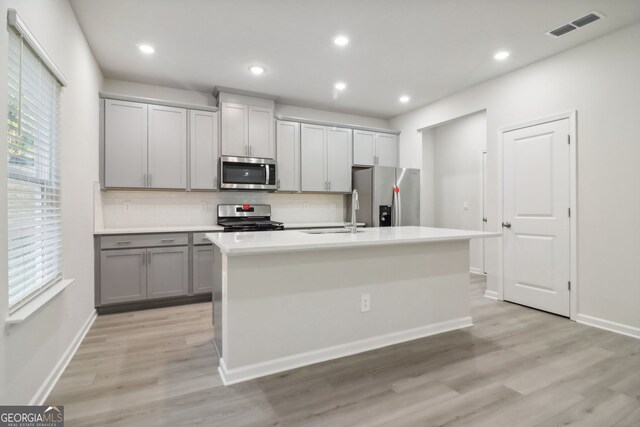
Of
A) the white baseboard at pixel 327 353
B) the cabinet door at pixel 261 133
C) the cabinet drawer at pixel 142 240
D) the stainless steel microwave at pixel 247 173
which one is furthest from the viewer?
the cabinet door at pixel 261 133

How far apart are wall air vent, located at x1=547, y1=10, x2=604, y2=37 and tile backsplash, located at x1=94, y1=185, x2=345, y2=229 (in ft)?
11.2

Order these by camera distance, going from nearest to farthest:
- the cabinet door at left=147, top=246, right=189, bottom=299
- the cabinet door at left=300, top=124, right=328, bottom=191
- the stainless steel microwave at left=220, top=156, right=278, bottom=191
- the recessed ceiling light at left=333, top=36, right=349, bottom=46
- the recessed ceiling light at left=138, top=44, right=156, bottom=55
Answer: the recessed ceiling light at left=333, top=36, right=349, bottom=46 → the recessed ceiling light at left=138, top=44, right=156, bottom=55 → the cabinet door at left=147, top=246, right=189, bottom=299 → the stainless steel microwave at left=220, top=156, right=278, bottom=191 → the cabinet door at left=300, top=124, right=328, bottom=191

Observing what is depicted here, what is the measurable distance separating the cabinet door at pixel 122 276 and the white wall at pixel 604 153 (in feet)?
14.8

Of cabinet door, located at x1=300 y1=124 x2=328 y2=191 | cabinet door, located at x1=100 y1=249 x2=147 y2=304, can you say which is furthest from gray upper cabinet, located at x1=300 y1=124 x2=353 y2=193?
cabinet door, located at x1=100 y1=249 x2=147 y2=304

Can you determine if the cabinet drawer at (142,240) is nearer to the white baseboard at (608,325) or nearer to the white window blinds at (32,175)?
the white window blinds at (32,175)

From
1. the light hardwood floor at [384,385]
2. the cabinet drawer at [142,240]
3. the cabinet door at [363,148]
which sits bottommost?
the light hardwood floor at [384,385]

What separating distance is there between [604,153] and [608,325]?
1563 mm

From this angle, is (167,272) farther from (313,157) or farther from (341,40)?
(341,40)

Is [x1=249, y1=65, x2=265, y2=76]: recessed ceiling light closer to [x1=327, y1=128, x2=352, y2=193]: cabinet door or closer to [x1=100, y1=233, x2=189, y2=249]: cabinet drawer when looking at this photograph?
[x1=327, y1=128, x2=352, y2=193]: cabinet door

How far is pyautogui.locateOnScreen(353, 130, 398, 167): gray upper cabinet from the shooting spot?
16.7 feet

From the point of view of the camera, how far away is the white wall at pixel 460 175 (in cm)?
510

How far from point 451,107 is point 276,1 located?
2.97 meters

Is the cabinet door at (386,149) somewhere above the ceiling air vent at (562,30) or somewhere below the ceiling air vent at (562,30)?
below

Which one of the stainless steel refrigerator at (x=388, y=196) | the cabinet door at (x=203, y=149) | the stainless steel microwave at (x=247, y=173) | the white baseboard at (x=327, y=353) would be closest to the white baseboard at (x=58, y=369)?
the white baseboard at (x=327, y=353)
